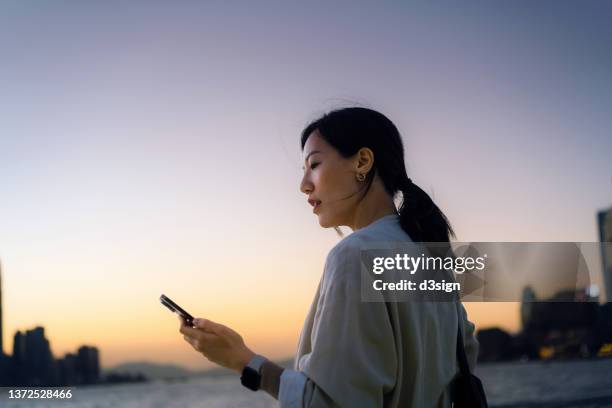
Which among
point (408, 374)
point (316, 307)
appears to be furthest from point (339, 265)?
point (408, 374)

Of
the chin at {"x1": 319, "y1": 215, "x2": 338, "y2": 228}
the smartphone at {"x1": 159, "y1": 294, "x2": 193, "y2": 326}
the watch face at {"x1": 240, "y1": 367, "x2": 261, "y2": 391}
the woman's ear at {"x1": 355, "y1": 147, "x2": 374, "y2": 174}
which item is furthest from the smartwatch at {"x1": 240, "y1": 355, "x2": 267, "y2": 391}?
the woman's ear at {"x1": 355, "y1": 147, "x2": 374, "y2": 174}

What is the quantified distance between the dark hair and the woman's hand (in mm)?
585

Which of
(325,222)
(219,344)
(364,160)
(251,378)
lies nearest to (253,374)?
(251,378)

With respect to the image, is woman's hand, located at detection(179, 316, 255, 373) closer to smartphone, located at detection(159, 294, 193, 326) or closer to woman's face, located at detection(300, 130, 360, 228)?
smartphone, located at detection(159, 294, 193, 326)

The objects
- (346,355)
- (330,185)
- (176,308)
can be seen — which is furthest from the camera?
(330,185)

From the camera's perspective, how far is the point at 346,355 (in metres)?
1.48

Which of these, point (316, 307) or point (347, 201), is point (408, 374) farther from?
point (347, 201)

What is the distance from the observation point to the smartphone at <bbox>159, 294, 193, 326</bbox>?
1.76m

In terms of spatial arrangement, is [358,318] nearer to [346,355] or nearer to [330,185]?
[346,355]

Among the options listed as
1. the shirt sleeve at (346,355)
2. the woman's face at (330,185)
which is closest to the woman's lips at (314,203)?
the woman's face at (330,185)

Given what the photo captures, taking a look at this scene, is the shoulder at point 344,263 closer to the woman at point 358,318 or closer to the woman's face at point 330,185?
the woman at point 358,318

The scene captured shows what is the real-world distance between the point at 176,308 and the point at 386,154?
76cm

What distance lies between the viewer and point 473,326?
206cm

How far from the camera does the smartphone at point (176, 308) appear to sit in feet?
5.76
